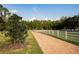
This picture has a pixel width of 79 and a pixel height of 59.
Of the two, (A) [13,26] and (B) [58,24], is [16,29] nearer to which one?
(A) [13,26]

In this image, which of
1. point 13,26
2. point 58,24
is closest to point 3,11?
point 13,26

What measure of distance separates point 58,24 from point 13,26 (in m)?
2.40

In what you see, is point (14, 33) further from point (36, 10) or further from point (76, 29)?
point (76, 29)

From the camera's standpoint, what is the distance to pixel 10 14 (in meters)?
11.5

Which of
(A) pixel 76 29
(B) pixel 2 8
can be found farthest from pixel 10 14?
(A) pixel 76 29

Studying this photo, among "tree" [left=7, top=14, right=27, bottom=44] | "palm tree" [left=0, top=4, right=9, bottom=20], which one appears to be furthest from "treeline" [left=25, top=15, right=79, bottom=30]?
"palm tree" [left=0, top=4, right=9, bottom=20]

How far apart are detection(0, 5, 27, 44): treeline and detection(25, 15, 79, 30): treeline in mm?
424

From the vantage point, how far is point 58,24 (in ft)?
38.9

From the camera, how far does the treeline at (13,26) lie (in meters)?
11.2

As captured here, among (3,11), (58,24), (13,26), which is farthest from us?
(58,24)

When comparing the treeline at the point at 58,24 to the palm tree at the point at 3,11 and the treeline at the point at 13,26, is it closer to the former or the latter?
the treeline at the point at 13,26

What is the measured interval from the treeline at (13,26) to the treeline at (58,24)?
1.39 ft

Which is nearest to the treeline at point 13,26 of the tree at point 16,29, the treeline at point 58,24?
the tree at point 16,29

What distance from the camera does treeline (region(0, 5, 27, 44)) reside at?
11.2m
